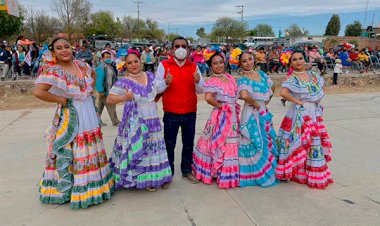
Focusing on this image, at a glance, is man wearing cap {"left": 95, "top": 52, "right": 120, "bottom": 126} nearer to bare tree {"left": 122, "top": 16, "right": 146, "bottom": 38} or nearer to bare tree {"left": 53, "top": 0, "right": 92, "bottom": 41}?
bare tree {"left": 53, "top": 0, "right": 92, "bottom": 41}

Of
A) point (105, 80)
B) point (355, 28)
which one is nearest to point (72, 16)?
point (105, 80)

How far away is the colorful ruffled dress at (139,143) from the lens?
346 cm

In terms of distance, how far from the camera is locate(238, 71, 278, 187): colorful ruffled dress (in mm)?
3820

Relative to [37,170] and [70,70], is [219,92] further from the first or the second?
[37,170]

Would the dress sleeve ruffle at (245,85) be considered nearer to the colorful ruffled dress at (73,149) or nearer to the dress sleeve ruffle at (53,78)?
the colorful ruffled dress at (73,149)

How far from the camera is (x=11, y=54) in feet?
45.7

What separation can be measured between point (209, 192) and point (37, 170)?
264 cm

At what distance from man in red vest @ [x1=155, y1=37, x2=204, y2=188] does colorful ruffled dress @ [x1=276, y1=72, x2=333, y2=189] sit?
120 cm

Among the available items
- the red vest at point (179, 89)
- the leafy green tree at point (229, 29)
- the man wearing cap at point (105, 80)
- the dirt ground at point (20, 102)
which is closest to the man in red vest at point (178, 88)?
the red vest at point (179, 89)

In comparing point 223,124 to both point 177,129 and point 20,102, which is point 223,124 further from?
point 20,102

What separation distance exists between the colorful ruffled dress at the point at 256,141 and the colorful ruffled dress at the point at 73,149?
1.76 m

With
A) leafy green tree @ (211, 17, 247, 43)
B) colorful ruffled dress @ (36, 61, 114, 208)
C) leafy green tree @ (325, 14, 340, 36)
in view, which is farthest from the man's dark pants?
leafy green tree @ (325, 14, 340, 36)

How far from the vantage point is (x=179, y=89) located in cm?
376

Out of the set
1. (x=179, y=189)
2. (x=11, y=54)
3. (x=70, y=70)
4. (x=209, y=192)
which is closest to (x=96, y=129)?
(x=70, y=70)
